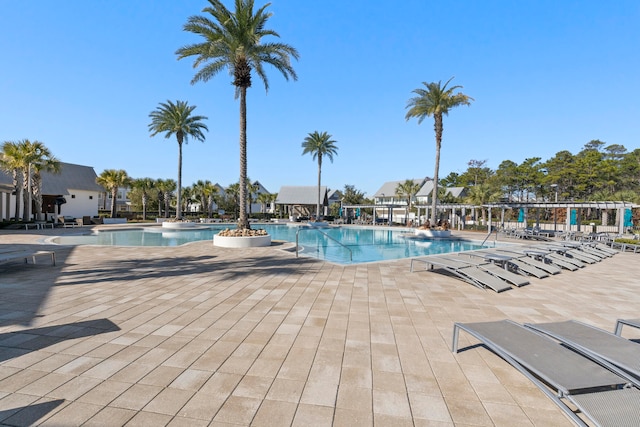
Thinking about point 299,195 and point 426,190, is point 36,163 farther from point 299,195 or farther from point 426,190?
point 426,190

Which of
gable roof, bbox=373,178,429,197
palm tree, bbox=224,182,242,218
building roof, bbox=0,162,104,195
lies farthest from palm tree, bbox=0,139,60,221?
gable roof, bbox=373,178,429,197

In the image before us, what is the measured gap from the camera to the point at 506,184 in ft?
164

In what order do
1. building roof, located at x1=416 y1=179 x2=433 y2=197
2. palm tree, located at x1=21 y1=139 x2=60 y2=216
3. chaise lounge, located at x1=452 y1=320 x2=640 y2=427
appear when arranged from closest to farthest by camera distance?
chaise lounge, located at x1=452 y1=320 x2=640 y2=427, palm tree, located at x1=21 y1=139 x2=60 y2=216, building roof, located at x1=416 y1=179 x2=433 y2=197

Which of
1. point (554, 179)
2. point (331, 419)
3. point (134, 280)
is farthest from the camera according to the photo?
point (554, 179)

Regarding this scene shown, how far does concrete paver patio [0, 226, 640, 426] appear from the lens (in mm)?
2420

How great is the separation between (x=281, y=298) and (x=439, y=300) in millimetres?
2919

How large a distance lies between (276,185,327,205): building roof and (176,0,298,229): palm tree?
28.5 m

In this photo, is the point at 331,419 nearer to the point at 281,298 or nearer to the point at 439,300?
the point at 281,298

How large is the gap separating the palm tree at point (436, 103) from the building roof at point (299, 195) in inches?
889

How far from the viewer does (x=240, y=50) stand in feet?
43.6

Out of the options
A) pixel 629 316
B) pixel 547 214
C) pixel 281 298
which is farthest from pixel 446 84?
pixel 547 214

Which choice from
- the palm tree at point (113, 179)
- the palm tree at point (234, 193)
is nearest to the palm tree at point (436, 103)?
the palm tree at point (234, 193)

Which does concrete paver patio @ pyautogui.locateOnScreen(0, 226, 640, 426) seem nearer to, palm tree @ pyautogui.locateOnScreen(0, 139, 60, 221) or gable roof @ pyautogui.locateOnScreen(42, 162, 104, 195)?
palm tree @ pyautogui.locateOnScreen(0, 139, 60, 221)

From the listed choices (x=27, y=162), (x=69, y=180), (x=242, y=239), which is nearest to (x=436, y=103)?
(x=242, y=239)
